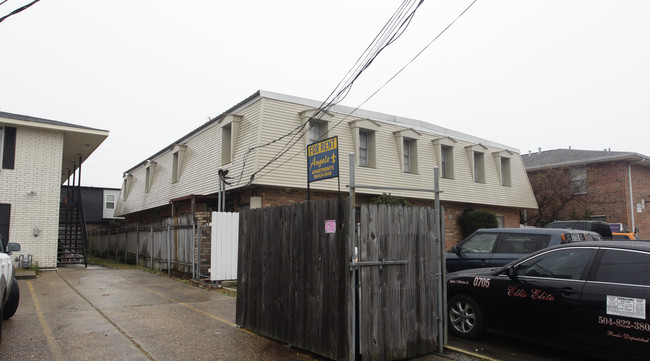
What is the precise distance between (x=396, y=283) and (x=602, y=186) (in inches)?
897

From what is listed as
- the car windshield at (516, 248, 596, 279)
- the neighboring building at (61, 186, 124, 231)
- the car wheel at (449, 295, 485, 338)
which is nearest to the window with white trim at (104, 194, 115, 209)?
the neighboring building at (61, 186, 124, 231)

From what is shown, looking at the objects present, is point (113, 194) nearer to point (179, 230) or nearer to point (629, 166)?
point (179, 230)

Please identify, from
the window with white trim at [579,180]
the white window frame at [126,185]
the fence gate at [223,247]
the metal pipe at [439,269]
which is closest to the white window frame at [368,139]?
the fence gate at [223,247]

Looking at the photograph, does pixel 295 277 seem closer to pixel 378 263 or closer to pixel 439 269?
pixel 378 263

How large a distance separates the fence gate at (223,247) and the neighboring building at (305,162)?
1274 millimetres

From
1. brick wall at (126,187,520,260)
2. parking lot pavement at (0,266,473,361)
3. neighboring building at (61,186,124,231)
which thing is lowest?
parking lot pavement at (0,266,473,361)

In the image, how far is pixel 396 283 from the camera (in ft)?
18.7

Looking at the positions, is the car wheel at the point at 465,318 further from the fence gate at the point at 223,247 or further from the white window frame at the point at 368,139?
the white window frame at the point at 368,139

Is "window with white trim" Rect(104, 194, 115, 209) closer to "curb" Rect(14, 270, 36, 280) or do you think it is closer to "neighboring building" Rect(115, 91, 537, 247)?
"neighboring building" Rect(115, 91, 537, 247)

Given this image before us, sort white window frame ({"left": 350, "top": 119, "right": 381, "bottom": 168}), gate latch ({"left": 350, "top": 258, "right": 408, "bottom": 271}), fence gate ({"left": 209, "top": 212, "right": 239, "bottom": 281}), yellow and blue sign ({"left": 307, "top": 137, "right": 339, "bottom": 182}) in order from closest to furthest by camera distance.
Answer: gate latch ({"left": 350, "top": 258, "right": 408, "bottom": 271}) < yellow and blue sign ({"left": 307, "top": 137, "right": 339, "bottom": 182}) < fence gate ({"left": 209, "top": 212, "right": 239, "bottom": 281}) < white window frame ({"left": 350, "top": 119, "right": 381, "bottom": 168})

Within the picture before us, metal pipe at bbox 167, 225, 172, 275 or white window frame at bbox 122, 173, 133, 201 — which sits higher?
white window frame at bbox 122, 173, 133, 201

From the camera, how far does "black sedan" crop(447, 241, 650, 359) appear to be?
16.2 feet

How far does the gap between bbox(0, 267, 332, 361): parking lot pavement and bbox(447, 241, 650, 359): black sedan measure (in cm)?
258

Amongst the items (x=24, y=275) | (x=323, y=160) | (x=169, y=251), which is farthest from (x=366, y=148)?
(x=24, y=275)
